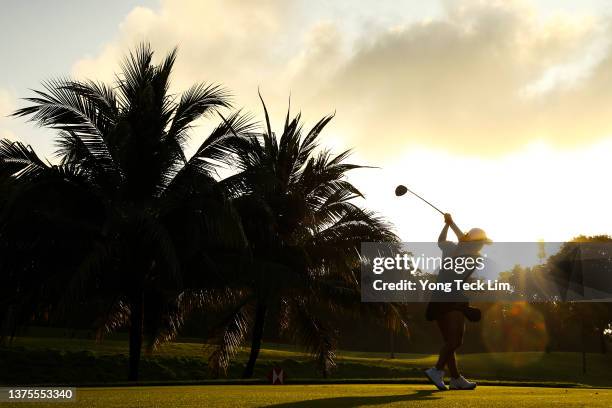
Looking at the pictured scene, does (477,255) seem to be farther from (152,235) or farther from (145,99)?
(145,99)

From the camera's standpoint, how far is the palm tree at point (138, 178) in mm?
21547

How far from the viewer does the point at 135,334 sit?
23.2m

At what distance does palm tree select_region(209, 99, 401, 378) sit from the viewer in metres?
24.2

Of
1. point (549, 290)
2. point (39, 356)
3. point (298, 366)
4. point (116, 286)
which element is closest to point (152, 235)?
point (116, 286)

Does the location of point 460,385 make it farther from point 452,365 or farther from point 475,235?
point 475,235

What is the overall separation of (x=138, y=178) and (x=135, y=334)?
475 centimetres

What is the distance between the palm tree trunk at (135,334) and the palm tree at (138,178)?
3cm

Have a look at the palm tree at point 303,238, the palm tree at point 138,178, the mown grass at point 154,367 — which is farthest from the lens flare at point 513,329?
the palm tree at point 138,178

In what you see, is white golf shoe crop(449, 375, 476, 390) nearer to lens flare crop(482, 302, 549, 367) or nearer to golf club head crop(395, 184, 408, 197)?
golf club head crop(395, 184, 408, 197)

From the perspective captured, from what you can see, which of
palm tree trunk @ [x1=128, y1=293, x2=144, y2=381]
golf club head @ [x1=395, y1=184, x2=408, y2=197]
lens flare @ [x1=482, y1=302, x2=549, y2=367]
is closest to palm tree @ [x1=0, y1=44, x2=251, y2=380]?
palm tree trunk @ [x1=128, y1=293, x2=144, y2=381]

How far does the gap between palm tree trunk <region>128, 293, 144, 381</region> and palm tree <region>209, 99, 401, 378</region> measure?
10.6 feet

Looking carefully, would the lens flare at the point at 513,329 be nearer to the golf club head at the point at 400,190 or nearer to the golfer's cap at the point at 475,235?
the golf club head at the point at 400,190

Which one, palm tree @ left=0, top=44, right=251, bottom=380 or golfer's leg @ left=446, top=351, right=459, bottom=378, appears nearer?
golfer's leg @ left=446, top=351, right=459, bottom=378

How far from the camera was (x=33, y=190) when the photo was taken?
21.0m
